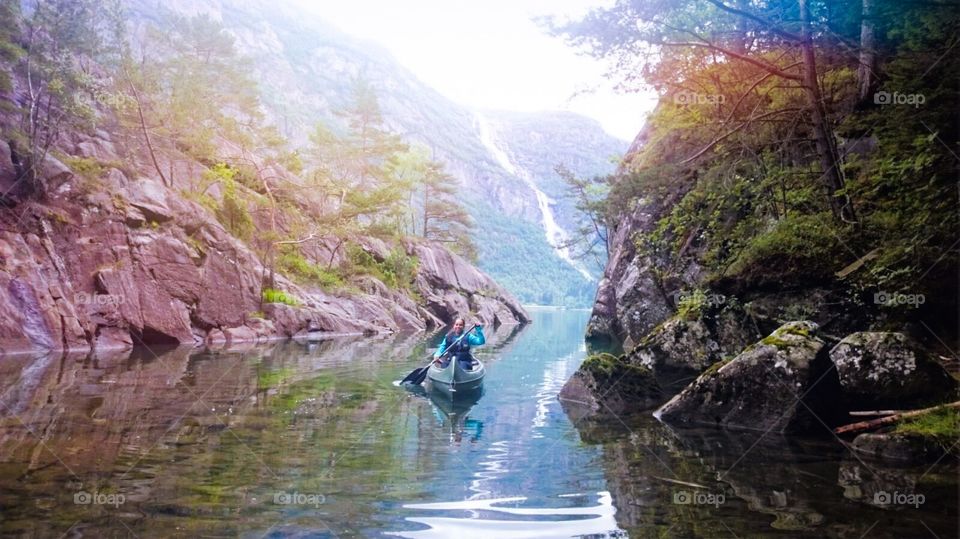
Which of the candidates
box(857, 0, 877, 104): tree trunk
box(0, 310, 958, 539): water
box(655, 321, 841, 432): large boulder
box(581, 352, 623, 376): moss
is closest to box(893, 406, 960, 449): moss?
box(0, 310, 958, 539): water

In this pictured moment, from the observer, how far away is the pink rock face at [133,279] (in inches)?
704

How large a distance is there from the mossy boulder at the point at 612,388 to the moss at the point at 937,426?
4578 millimetres

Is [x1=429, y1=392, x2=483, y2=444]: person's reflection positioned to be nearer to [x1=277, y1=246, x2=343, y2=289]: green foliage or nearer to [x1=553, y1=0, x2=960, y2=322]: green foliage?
[x1=553, y1=0, x2=960, y2=322]: green foliage

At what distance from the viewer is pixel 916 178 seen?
955 cm

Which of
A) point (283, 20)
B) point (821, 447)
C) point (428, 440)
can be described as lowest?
point (428, 440)

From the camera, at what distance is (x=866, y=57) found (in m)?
12.1

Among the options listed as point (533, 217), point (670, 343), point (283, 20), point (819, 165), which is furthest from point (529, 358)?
point (283, 20)

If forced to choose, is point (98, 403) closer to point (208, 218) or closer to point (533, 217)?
point (208, 218)

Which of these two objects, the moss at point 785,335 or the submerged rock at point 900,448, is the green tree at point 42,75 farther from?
the submerged rock at point 900,448

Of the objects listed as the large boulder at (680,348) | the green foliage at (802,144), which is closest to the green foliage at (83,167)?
the green foliage at (802,144)

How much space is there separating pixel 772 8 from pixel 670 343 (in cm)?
703

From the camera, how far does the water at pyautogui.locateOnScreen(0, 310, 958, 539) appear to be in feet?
17.3

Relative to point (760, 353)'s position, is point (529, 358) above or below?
below

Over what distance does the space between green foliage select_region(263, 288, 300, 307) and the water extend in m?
14.5
